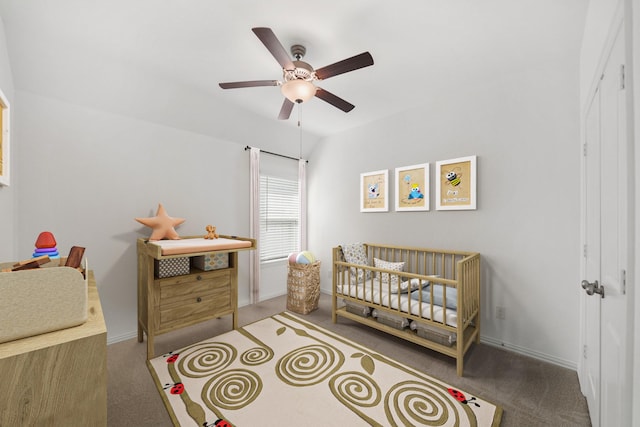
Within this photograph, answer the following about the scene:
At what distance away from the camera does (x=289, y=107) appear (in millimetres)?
2145

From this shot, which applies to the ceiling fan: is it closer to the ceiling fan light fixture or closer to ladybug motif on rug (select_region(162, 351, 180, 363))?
the ceiling fan light fixture

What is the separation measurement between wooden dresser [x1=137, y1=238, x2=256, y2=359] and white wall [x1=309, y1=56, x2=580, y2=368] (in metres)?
2.08

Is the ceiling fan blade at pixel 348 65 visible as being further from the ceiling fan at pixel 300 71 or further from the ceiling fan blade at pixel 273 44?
the ceiling fan blade at pixel 273 44

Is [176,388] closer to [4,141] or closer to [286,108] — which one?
[4,141]

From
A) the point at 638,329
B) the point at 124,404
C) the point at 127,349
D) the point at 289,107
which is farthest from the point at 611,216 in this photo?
the point at 127,349

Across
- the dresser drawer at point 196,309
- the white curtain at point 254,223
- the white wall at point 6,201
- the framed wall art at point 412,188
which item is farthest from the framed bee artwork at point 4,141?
the framed wall art at point 412,188

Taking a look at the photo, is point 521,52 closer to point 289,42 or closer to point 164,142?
point 289,42

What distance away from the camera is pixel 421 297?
2246 millimetres

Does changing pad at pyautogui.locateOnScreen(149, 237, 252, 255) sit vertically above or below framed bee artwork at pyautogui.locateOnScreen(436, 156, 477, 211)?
below

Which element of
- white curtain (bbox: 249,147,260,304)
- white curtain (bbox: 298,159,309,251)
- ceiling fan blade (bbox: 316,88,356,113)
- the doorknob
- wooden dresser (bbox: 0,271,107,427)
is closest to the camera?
wooden dresser (bbox: 0,271,107,427)

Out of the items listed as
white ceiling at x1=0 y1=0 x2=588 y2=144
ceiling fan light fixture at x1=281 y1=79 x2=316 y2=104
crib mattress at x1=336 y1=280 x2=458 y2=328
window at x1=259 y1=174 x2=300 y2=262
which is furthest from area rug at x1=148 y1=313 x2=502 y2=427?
white ceiling at x1=0 y1=0 x2=588 y2=144

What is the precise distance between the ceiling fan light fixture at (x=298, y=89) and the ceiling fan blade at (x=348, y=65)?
101 millimetres

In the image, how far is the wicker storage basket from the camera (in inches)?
120

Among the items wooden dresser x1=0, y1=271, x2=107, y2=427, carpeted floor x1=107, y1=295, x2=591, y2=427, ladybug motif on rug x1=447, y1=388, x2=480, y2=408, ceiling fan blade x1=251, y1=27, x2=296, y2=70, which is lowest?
carpeted floor x1=107, y1=295, x2=591, y2=427
